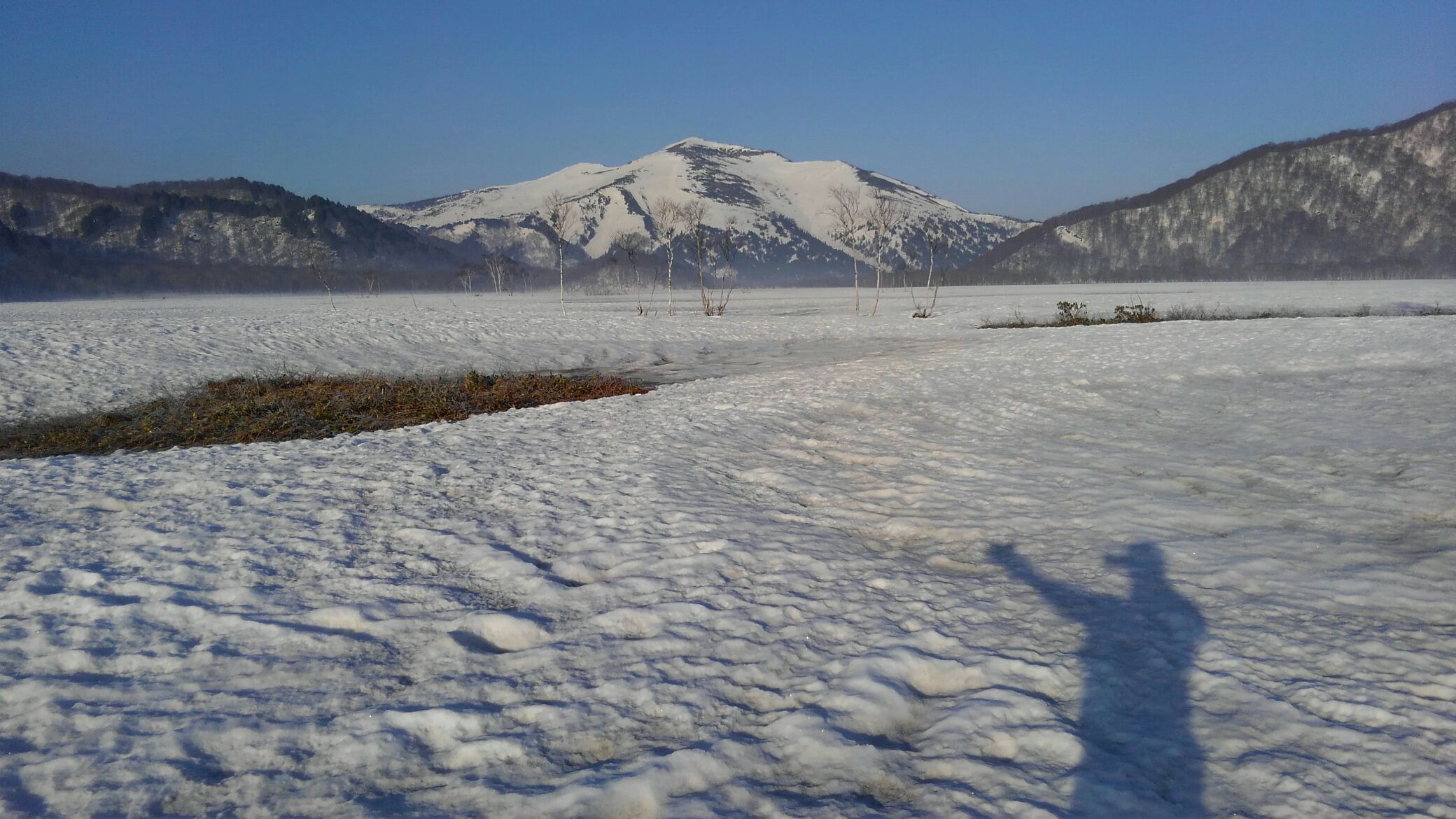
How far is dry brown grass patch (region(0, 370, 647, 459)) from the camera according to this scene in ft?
32.6

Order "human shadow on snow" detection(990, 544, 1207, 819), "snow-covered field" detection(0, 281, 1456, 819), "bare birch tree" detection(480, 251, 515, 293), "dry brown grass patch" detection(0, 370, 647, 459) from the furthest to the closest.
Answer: "bare birch tree" detection(480, 251, 515, 293) → "dry brown grass patch" detection(0, 370, 647, 459) → "snow-covered field" detection(0, 281, 1456, 819) → "human shadow on snow" detection(990, 544, 1207, 819)

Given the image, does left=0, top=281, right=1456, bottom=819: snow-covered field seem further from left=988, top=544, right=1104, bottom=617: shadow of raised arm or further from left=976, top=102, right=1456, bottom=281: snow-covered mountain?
left=976, top=102, right=1456, bottom=281: snow-covered mountain

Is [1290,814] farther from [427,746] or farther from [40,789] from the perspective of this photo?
[40,789]

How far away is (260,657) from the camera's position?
3932mm

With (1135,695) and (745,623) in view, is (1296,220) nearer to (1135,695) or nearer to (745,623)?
(1135,695)

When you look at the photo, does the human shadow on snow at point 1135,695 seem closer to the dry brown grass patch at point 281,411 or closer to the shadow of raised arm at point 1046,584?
the shadow of raised arm at point 1046,584

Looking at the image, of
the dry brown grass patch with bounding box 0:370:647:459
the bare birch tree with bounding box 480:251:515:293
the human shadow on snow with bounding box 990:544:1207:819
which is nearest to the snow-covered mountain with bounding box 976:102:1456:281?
the bare birch tree with bounding box 480:251:515:293

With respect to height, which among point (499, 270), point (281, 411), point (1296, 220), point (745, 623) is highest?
point (1296, 220)

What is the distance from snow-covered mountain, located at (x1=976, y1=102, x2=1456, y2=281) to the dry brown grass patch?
542 feet

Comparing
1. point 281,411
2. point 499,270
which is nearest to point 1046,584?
point 281,411

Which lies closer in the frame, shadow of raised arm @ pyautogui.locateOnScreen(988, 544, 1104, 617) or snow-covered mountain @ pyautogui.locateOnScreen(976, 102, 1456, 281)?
shadow of raised arm @ pyautogui.locateOnScreen(988, 544, 1104, 617)

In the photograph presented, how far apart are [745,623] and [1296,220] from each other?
206 m

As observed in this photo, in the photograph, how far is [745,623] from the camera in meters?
4.17

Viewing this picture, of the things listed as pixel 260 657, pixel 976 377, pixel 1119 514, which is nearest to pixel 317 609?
pixel 260 657
